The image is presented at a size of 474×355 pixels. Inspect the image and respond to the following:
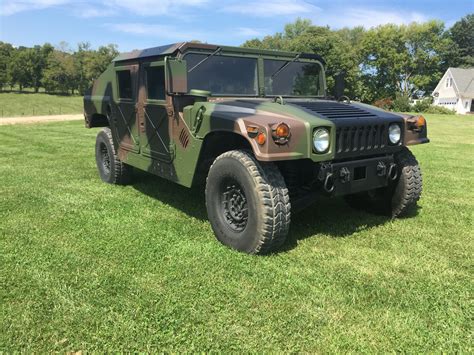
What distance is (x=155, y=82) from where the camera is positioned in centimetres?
485

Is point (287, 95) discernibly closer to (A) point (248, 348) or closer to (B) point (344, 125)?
(B) point (344, 125)

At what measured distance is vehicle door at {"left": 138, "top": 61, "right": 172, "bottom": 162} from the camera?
184 inches

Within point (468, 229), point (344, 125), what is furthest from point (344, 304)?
point (468, 229)

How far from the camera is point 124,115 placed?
564cm

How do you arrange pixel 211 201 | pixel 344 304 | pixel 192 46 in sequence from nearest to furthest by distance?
pixel 344 304
pixel 211 201
pixel 192 46

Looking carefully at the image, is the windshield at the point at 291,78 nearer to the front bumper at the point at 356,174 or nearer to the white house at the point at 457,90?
the front bumper at the point at 356,174

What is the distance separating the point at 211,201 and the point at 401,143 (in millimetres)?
1940

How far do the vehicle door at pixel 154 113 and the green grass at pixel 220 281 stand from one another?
741 millimetres

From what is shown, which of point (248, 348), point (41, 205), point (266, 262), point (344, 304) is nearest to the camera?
point (248, 348)

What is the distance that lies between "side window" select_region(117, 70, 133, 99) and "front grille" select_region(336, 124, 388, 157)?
9.40ft

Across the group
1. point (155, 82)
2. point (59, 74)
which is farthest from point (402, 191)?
point (59, 74)

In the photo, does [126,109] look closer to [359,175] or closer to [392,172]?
[359,175]

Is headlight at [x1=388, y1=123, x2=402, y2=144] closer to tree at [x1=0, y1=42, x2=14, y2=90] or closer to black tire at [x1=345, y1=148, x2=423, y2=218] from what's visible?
black tire at [x1=345, y1=148, x2=423, y2=218]

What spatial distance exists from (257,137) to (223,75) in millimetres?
1347
